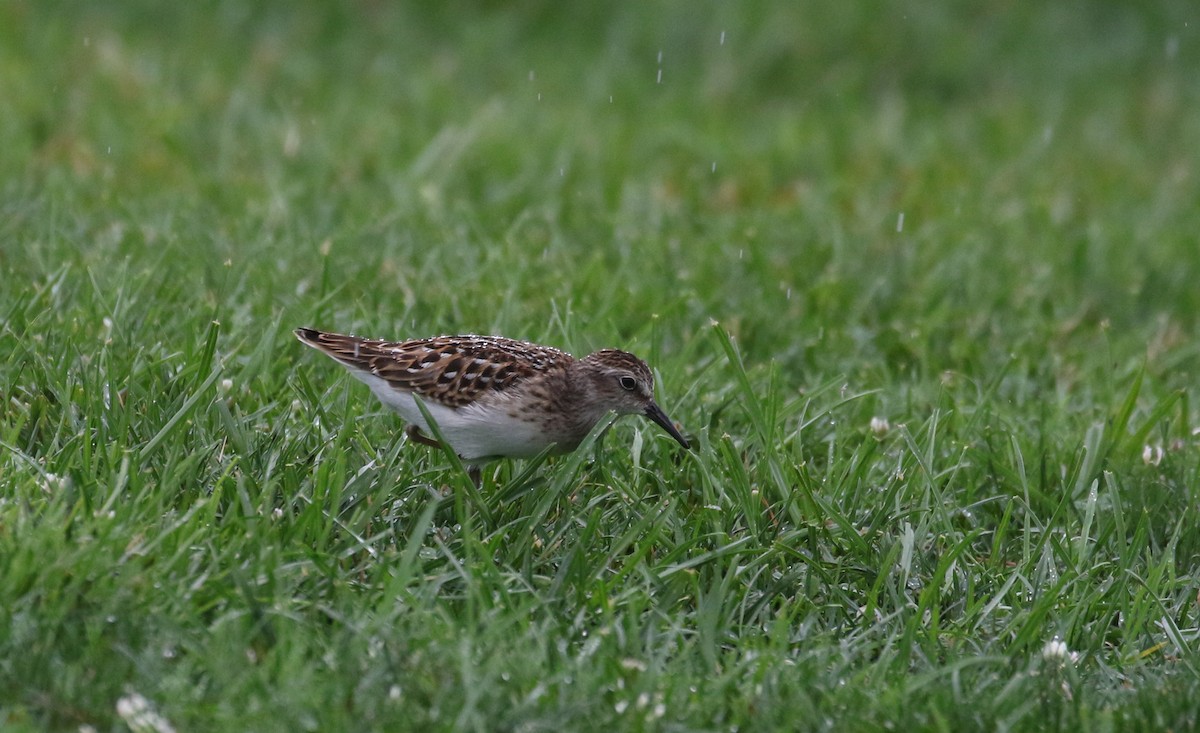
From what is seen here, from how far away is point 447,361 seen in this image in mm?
5375

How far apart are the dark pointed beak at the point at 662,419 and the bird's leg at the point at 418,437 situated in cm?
74

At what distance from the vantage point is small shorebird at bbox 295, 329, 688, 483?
17.0 ft

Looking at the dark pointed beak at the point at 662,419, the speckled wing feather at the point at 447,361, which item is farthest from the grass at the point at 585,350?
the speckled wing feather at the point at 447,361

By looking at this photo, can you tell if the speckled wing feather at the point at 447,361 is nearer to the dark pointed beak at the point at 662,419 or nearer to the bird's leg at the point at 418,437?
the bird's leg at the point at 418,437

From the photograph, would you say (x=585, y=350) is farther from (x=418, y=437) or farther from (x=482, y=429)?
(x=482, y=429)

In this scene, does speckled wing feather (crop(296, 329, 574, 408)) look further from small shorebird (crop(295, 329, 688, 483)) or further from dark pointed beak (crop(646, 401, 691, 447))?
dark pointed beak (crop(646, 401, 691, 447))

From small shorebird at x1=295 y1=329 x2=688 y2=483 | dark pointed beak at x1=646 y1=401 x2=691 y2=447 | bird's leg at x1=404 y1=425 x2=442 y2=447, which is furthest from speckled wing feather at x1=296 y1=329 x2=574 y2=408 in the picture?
dark pointed beak at x1=646 y1=401 x2=691 y2=447

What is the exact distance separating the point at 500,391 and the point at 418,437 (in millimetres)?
358

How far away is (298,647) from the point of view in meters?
3.98

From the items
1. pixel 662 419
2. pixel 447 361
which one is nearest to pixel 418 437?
pixel 447 361

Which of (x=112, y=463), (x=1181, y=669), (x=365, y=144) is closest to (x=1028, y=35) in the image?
(x=365, y=144)

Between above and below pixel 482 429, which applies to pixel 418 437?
below

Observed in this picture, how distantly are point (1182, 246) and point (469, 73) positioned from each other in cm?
522

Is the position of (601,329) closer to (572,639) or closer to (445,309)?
(445,309)
